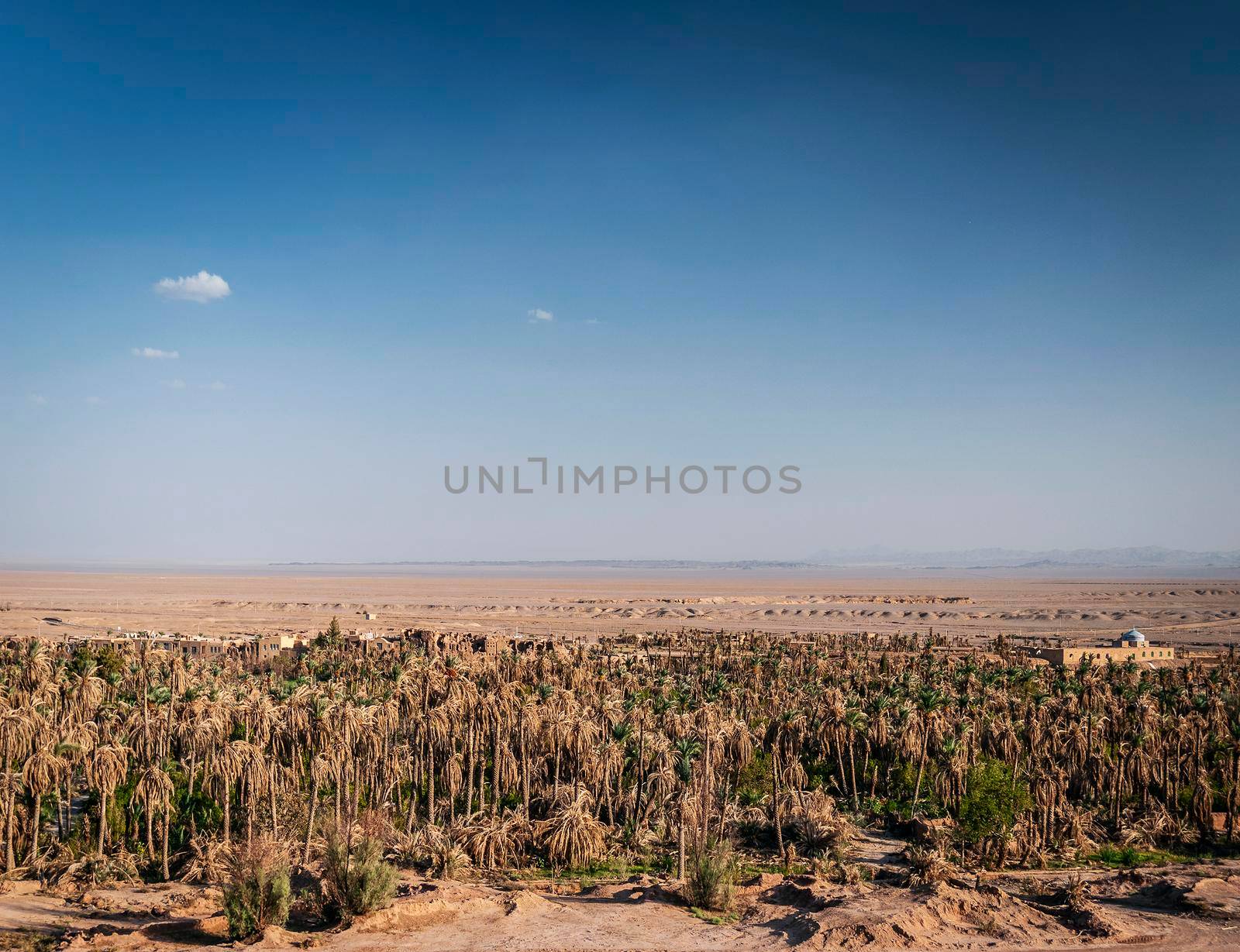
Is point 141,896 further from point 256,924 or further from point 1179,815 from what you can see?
point 1179,815

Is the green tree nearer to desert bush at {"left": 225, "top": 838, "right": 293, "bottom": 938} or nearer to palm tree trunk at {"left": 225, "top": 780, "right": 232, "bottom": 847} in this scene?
desert bush at {"left": 225, "top": 838, "right": 293, "bottom": 938}

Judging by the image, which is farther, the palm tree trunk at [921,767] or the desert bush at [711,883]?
the palm tree trunk at [921,767]

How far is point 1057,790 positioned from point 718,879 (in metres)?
20.9

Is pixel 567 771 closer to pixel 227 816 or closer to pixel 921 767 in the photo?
pixel 227 816

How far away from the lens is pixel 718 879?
27.4 metres

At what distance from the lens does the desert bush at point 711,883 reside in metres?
27.3

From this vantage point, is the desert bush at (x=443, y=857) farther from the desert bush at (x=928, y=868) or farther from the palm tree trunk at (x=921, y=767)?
the palm tree trunk at (x=921, y=767)

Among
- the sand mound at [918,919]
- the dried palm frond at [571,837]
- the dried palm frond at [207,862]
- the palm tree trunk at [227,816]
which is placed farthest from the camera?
the dried palm frond at [571,837]

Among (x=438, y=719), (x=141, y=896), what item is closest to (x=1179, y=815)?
(x=438, y=719)

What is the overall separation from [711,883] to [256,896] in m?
12.6

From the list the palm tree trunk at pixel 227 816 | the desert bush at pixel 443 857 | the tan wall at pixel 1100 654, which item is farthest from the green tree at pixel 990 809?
the tan wall at pixel 1100 654

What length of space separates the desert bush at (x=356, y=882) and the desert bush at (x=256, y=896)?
1179 mm

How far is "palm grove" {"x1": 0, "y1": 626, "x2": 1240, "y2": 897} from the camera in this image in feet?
111

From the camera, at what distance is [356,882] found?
82.3 ft
